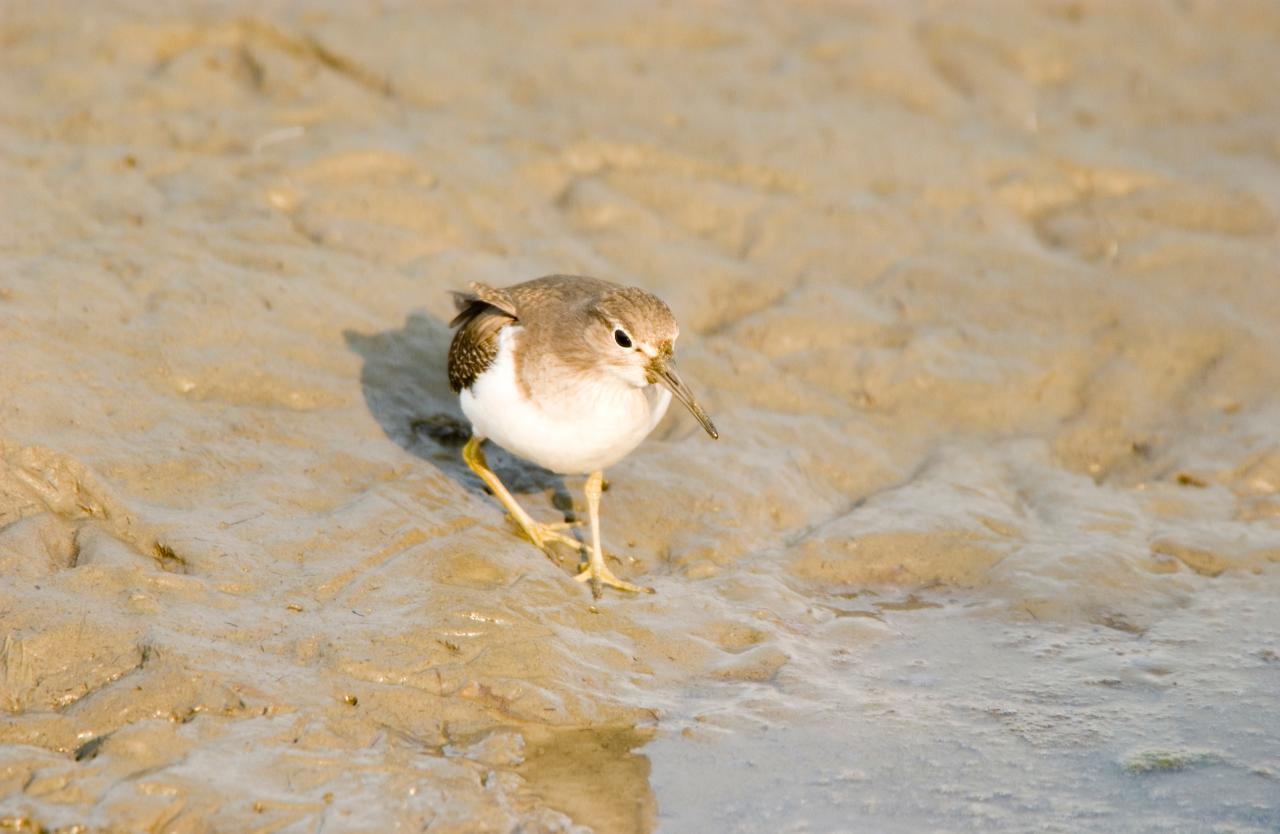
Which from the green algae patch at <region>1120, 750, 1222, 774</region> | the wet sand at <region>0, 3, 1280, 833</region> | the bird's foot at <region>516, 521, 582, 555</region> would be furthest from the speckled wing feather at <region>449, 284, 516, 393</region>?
the green algae patch at <region>1120, 750, 1222, 774</region>

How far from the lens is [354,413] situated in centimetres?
835

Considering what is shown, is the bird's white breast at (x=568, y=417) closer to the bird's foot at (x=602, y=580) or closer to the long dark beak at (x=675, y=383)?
the long dark beak at (x=675, y=383)

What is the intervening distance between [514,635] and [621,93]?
6.53 meters

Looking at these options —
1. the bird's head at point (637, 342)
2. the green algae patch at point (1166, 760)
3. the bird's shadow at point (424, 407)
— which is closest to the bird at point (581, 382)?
the bird's head at point (637, 342)

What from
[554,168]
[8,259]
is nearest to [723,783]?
[8,259]

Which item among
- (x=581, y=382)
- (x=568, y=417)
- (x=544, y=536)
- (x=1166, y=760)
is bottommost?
(x=544, y=536)

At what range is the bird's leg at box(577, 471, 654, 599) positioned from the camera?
7367mm

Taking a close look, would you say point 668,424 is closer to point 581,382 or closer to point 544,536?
point 544,536

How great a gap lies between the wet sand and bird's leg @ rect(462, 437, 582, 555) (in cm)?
14

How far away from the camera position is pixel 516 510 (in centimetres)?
782

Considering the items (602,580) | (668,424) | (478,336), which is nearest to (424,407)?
(478,336)

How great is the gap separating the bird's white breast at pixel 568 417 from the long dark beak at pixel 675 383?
19cm

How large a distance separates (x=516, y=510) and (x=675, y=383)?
129 centimetres

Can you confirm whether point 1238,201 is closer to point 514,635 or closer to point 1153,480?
point 1153,480
